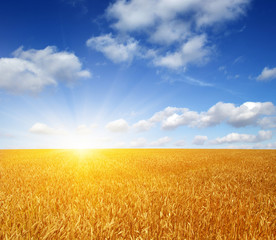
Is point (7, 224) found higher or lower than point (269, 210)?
higher

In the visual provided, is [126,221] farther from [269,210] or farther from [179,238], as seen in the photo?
[269,210]

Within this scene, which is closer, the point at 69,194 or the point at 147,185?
the point at 69,194

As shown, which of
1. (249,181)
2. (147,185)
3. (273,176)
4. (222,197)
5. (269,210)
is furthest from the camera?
(273,176)

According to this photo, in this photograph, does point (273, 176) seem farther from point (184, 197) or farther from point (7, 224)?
point (7, 224)

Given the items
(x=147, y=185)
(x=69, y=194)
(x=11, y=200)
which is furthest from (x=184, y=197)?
(x=11, y=200)

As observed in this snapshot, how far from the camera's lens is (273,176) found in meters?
7.30

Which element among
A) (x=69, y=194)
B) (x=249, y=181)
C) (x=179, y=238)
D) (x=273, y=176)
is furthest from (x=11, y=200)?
(x=273, y=176)

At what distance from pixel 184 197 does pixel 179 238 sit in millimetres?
1844

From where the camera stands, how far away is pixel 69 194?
4.20 m

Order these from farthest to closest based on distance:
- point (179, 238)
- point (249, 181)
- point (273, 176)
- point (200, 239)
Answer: point (273, 176) → point (249, 181) → point (200, 239) → point (179, 238)

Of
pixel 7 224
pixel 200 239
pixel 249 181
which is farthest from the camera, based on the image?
pixel 249 181

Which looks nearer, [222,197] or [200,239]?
[200,239]

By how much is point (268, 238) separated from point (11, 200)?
437 centimetres

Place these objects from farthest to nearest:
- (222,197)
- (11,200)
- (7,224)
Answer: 1. (222,197)
2. (11,200)
3. (7,224)
